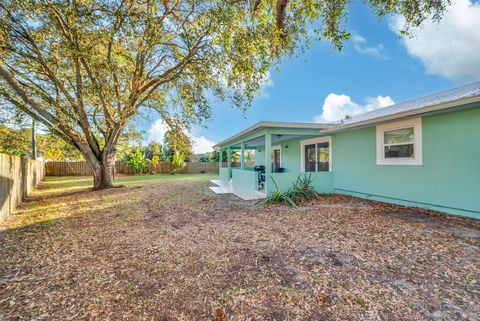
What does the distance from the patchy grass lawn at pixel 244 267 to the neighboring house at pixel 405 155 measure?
0.86 metres

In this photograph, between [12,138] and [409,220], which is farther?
[12,138]

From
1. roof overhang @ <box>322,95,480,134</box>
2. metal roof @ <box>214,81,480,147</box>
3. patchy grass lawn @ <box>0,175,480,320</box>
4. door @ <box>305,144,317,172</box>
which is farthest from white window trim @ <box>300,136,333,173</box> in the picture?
patchy grass lawn @ <box>0,175,480,320</box>

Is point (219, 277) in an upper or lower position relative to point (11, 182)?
lower

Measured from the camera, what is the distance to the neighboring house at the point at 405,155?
17.1 feet

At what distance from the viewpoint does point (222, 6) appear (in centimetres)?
567

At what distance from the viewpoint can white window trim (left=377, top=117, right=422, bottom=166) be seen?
20.0ft

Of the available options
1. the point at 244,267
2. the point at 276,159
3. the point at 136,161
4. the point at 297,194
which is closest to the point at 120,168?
the point at 136,161

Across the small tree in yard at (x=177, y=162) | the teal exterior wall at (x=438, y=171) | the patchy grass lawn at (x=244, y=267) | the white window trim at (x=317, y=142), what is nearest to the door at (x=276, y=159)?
the white window trim at (x=317, y=142)

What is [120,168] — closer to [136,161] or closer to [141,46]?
[136,161]

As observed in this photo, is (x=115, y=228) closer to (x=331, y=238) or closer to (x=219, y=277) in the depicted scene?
(x=219, y=277)

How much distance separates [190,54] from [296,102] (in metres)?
11.8

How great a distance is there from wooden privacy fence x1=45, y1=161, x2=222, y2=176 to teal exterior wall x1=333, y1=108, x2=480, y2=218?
774 inches

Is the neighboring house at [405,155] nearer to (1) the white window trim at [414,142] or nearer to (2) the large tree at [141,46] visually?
(1) the white window trim at [414,142]

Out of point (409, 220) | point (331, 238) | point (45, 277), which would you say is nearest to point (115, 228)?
point (45, 277)
